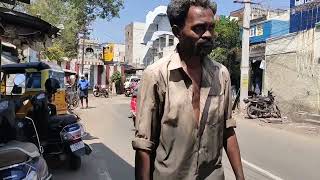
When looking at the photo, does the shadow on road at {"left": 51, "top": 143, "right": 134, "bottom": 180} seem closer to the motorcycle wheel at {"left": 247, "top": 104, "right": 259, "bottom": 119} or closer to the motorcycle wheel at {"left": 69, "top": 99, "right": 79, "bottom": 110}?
the motorcycle wheel at {"left": 247, "top": 104, "right": 259, "bottom": 119}

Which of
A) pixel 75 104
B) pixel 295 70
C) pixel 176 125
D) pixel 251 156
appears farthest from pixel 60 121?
pixel 75 104

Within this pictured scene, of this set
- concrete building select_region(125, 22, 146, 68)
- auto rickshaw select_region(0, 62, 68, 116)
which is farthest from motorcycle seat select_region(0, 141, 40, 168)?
concrete building select_region(125, 22, 146, 68)

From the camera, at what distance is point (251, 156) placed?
10.2m

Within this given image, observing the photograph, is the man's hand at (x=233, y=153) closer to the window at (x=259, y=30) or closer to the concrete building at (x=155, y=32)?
the window at (x=259, y=30)

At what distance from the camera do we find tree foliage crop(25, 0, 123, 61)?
33594mm

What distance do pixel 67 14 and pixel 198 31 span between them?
112 ft

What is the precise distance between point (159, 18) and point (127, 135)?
5957 centimetres

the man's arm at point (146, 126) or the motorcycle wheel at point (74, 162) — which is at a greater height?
the man's arm at point (146, 126)

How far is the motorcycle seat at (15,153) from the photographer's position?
4.70 m

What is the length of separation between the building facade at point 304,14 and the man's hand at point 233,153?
810 inches

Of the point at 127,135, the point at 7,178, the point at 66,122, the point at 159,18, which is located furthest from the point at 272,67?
the point at 159,18

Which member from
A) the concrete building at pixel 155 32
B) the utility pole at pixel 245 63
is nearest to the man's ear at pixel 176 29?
the utility pole at pixel 245 63

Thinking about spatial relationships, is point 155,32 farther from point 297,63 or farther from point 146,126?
point 146,126

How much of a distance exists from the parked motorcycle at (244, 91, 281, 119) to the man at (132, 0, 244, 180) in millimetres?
18310
